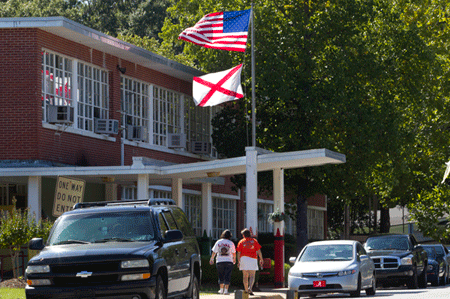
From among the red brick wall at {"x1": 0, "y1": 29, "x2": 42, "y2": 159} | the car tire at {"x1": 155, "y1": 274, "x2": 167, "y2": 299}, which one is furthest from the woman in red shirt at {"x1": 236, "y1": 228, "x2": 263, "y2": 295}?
the red brick wall at {"x1": 0, "y1": 29, "x2": 42, "y2": 159}

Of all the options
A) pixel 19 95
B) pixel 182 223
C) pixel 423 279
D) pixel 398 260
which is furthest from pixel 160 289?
pixel 423 279

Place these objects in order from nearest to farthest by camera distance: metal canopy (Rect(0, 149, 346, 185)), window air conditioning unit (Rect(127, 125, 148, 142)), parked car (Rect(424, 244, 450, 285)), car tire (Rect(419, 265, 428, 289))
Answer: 1. metal canopy (Rect(0, 149, 346, 185))
2. car tire (Rect(419, 265, 428, 289))
3. window air conditioning unit (Rect(127, 125, 148, 142))
4. parked car (Rect(424, 244, 450, 285))

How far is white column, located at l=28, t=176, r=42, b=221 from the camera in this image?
24.6 metres

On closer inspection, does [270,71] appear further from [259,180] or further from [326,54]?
[259,180]

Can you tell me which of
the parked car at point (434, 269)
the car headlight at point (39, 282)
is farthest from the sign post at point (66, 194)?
the parked car at point (434, 269)

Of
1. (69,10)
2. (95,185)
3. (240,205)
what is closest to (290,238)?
(240,205)

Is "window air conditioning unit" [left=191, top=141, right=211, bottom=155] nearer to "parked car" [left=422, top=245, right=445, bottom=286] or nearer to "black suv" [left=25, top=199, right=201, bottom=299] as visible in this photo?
"parked car" [left=422, top=245, right=445, bottom=286]

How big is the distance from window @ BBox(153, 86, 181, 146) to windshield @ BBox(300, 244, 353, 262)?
10.6m

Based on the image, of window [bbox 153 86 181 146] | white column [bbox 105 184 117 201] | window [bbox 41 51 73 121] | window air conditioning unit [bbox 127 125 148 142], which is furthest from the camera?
window [bbox 153 86 181 146]

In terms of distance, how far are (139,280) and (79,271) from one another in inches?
35.9

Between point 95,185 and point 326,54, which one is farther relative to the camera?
point 326,54

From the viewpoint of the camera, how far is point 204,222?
31.0 metres

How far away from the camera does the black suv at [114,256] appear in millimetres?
12719

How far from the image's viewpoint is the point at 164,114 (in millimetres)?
33438
